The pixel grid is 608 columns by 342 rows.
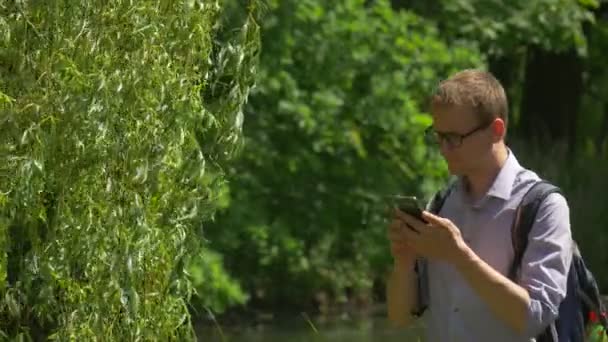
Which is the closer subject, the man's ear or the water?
the man's ear

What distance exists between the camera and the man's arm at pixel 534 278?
4.08 metres

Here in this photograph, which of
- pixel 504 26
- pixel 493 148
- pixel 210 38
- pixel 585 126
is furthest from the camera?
pixel 585 126

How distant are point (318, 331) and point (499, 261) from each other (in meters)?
11.8

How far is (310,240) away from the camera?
18.5 m

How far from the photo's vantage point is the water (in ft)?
51.3

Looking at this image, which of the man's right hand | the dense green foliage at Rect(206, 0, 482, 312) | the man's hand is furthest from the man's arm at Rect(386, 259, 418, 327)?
the dense green foliage at Rect(206, 0, 482, 312)

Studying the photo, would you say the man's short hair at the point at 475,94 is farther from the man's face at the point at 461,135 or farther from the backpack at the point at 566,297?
the backpack at the point at 566,297

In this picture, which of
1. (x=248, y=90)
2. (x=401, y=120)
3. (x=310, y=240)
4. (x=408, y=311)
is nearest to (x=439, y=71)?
(x=401, y=120)

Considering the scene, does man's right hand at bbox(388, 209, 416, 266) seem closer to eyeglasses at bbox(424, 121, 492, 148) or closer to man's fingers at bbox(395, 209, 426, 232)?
man's fingers at bbox(395, 209, 426, 232)

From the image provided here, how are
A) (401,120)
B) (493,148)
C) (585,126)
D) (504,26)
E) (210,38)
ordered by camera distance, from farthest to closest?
(585,126), (504,26), (401,120), (210,38), (493,148)

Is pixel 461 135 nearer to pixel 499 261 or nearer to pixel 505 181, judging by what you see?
pixel 505 181

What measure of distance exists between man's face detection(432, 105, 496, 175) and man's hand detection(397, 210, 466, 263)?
0.46 ft

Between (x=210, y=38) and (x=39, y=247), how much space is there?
1.06 m

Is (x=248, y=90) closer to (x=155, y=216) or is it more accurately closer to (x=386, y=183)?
(x=155, y=216)
